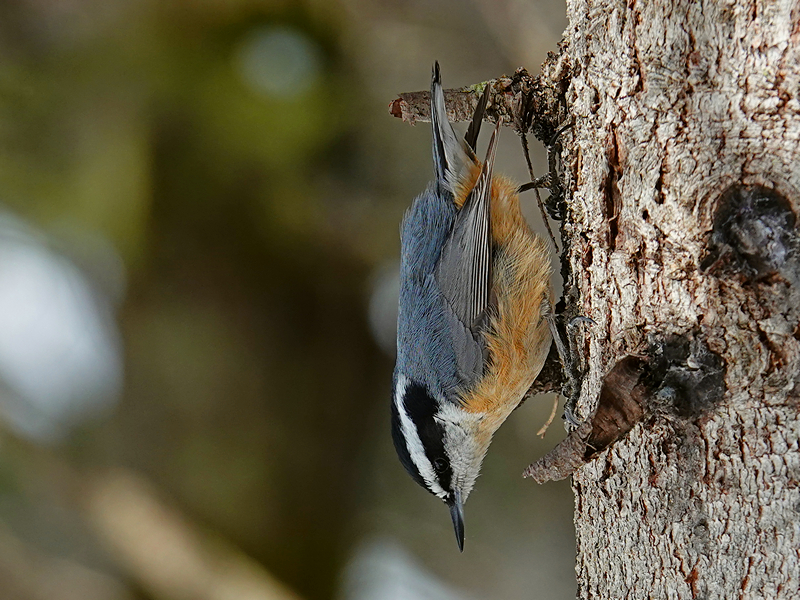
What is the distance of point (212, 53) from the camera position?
10.3 ft

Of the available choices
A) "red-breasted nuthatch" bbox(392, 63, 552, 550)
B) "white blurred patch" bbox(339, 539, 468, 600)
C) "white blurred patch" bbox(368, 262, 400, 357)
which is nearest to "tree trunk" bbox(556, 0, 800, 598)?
"red-breasted nuthatch" bbox(392, 63, 552, 550)

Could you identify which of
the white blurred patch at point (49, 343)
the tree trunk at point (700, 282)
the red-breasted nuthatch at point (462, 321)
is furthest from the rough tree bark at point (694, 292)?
the white blurred patch at point (49, 343)

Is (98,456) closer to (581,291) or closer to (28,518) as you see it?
(28,518)

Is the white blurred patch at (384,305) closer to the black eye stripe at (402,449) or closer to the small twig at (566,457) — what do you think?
the black eye stripe at (402,449)

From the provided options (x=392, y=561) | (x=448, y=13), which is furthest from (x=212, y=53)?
(x=392, y=561)

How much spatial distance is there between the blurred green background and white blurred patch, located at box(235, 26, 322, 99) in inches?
0.4

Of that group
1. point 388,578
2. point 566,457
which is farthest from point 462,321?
point 388,578

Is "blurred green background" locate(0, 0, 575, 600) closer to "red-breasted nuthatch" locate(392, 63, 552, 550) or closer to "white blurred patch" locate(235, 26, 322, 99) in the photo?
"white blurred patch" locate(235, 26, 322, 99)

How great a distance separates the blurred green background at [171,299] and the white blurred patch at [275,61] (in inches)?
0.4

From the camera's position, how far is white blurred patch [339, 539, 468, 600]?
133 inches

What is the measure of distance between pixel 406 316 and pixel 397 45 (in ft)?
6.36

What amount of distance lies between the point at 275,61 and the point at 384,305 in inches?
54.9

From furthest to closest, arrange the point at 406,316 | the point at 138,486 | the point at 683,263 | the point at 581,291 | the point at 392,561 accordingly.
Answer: the point at 392,561, the point at 138,486, the point at 406,316, the point at 581,291, the point at 683,263

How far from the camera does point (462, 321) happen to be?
2205mm
